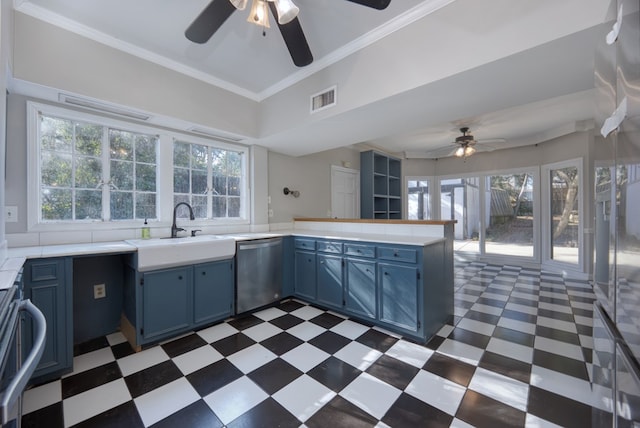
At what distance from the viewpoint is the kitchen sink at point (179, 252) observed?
6.93ft

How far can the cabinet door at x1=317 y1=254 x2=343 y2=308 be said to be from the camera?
280 centimetres

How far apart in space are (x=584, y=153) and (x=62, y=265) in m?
6.64

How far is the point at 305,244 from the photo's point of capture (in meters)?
3.18

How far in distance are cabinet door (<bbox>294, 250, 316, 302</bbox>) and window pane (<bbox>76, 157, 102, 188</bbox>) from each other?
7.16 ft

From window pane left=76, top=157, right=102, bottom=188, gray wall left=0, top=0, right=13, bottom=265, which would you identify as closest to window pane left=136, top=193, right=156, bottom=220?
window pane left=76, top=157, right=102, bottom=188

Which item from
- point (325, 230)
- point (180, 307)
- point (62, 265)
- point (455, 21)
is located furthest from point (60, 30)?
point (325, 230)

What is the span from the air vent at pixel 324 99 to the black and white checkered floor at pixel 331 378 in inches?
86.1

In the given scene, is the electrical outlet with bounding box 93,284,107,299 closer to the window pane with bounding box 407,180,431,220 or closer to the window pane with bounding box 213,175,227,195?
the window pane with bounding box 213,175,227,195

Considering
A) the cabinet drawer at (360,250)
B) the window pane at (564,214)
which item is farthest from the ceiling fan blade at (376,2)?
the window pane at (564,214)

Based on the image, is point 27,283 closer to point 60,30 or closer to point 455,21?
point 60,30

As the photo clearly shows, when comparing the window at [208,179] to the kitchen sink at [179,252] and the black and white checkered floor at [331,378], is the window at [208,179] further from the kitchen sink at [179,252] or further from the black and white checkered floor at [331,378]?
the black and white checkered floor at [331,378]

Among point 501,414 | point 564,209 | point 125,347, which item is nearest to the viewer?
point 501,414

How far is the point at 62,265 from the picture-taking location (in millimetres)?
1806

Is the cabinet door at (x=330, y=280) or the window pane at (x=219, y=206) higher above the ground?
the window pane at (x=219, y=206)
